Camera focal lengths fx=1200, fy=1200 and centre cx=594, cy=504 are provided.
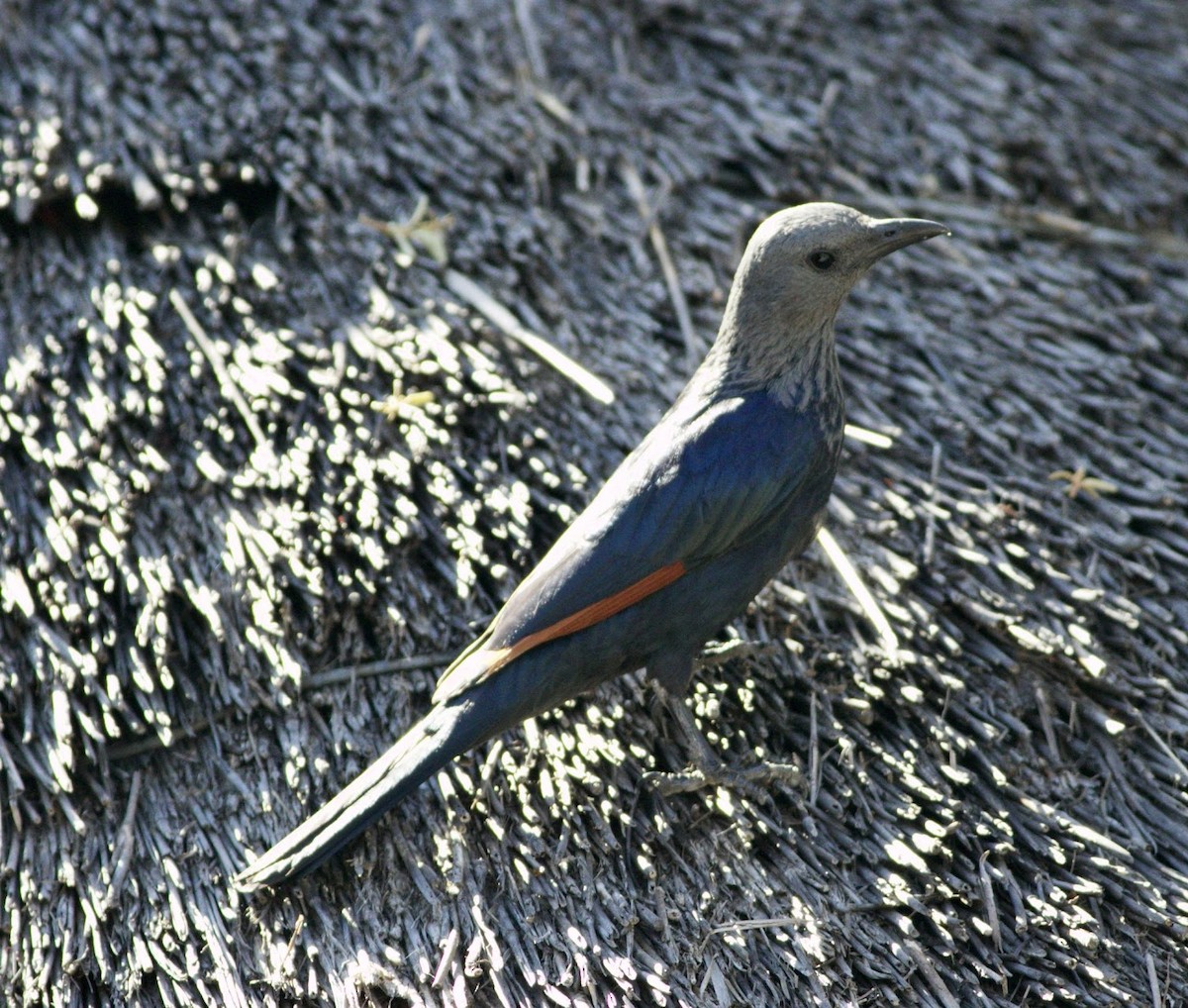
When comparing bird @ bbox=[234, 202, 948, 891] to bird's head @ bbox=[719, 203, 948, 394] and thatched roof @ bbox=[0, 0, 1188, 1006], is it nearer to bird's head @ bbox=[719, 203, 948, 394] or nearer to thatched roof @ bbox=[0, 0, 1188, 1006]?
bird's head @ bbox=[719, 203, 948, 394]

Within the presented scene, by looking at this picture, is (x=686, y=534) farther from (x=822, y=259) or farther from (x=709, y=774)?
(x=822, y=259)

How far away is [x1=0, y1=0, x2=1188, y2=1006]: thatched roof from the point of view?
2.46 meters

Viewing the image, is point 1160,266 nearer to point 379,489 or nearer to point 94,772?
point 379,489

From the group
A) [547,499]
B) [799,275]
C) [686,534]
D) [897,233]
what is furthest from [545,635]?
[897,233]

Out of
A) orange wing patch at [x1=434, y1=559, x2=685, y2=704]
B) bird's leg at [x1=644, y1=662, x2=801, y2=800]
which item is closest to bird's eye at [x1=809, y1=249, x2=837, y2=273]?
orange wing patch at [x1=434, y1=559, x2=685, y2=704]

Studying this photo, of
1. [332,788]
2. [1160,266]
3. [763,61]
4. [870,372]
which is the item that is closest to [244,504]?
[332,788]

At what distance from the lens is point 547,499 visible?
9.54 feet

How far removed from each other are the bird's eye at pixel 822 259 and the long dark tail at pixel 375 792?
3.91ft

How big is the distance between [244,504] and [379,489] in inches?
13.0

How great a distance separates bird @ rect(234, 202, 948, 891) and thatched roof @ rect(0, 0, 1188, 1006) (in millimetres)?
189

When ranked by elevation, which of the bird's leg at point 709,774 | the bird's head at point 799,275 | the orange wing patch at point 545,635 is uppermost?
the bird's head at point 799,275

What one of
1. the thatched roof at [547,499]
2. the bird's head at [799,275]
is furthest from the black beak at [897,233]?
the thatched roof at [547,499]

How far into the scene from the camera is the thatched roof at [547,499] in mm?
2459

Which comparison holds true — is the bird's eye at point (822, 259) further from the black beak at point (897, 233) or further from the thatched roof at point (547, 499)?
the thatched roof at point (547, 499)
